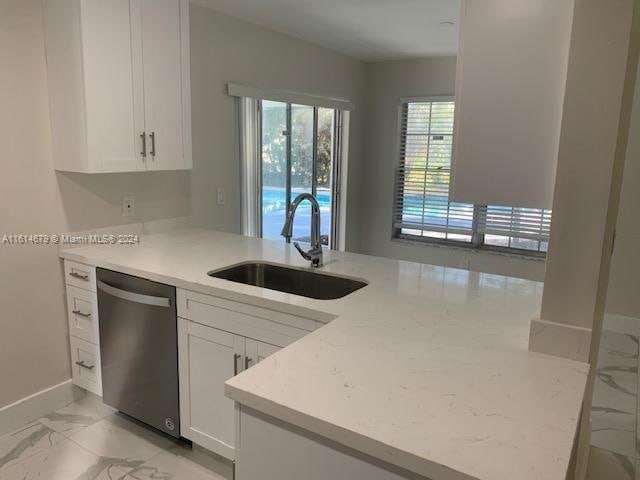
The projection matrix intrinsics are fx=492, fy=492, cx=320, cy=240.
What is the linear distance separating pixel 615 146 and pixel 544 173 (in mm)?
189

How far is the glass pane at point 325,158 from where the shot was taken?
5141 millimetres

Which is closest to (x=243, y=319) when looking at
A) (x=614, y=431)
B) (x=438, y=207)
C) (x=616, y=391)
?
(x=614, y=431)

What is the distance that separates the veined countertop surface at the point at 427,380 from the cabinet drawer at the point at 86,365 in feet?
2.74

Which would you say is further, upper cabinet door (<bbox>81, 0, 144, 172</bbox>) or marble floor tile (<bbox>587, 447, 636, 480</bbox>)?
upper cabinet door (<bbox>81, 0, 144, 172</bbox>)

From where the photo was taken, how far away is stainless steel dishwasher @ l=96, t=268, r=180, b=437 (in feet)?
7.32

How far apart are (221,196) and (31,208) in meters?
1.36

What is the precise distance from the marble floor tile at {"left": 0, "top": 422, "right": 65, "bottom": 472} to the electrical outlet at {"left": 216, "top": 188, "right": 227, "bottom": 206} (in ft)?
5.83

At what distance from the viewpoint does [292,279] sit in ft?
7.98

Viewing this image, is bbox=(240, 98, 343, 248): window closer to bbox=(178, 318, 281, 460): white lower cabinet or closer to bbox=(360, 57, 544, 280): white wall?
bbox=(360, 57, 544, 280): white wall

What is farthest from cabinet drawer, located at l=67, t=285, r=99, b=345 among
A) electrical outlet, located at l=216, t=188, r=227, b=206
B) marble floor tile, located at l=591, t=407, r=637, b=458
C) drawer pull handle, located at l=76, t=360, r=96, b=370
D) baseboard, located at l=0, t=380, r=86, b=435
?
marble floor tile, located at l=591, t=407, r=637, b=458

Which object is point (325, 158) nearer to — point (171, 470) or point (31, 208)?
point (31, 208)

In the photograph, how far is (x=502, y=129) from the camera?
4.75 ft

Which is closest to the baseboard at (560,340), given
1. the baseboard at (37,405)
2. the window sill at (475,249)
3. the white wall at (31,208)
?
the white wall at (31,208)

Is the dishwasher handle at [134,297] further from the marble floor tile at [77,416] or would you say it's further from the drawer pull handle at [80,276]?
the marble floor tile at [77,416]
